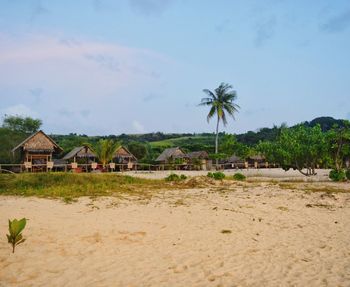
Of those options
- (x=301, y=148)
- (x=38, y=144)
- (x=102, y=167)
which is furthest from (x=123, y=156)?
(x=301, y=148)

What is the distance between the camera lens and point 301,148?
85.1 ft

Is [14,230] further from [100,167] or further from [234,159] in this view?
[234,159]

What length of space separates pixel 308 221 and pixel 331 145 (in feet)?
62.0

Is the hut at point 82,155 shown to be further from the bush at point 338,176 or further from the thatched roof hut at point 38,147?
the bush at point 338,176

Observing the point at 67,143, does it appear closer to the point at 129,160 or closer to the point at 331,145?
the point at 129,160

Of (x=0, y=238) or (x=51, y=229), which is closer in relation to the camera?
(x=0, y=238)

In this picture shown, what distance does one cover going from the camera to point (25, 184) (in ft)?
52.1

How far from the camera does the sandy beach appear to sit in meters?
4.71

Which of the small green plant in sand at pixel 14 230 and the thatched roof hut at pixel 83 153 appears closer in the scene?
the small green plant in sand at pixel 14 230

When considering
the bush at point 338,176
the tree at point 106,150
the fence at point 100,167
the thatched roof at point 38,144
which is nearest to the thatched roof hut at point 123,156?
the fence at point 100,167

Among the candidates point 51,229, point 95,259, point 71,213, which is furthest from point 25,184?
point 95,259

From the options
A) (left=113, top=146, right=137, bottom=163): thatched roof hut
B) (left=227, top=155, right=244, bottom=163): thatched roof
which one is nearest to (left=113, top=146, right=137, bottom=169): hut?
(left=113, top=146, right=137, bottom=163): thatched roof hut

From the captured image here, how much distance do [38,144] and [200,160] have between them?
1006 inches

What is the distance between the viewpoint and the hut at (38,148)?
3316cm
